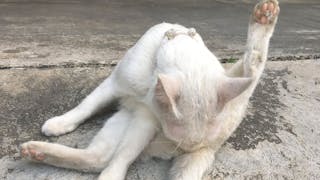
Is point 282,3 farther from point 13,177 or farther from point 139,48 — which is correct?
point 13,177

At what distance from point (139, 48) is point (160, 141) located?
0.68 meters

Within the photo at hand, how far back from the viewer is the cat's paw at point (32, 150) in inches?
107

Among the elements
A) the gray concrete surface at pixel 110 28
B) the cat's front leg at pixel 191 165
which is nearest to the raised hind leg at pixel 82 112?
the cat's front leg at pixel 191 165

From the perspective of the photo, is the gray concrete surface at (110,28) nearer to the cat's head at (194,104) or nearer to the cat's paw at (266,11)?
the cat's paw at (266,11)

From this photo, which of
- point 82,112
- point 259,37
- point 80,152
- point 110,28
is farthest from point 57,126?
point 110,28

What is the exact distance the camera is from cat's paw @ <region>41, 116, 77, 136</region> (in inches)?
122

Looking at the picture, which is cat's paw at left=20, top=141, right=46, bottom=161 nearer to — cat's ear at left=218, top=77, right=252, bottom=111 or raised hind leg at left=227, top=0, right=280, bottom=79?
cat's ear at left=218, top=77, right=252, bottom=111

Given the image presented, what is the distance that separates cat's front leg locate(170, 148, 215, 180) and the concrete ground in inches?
4.1

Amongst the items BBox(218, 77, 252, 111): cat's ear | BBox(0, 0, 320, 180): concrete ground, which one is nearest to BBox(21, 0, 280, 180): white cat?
BBox(218, 77, 252, 111): cat's ear

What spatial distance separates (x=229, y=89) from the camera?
2600 mm

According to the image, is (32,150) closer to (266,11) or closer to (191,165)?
(191,165)

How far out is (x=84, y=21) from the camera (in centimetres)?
627

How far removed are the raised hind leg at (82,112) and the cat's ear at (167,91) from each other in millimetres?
793

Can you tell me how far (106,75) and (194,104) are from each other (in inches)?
60.5
